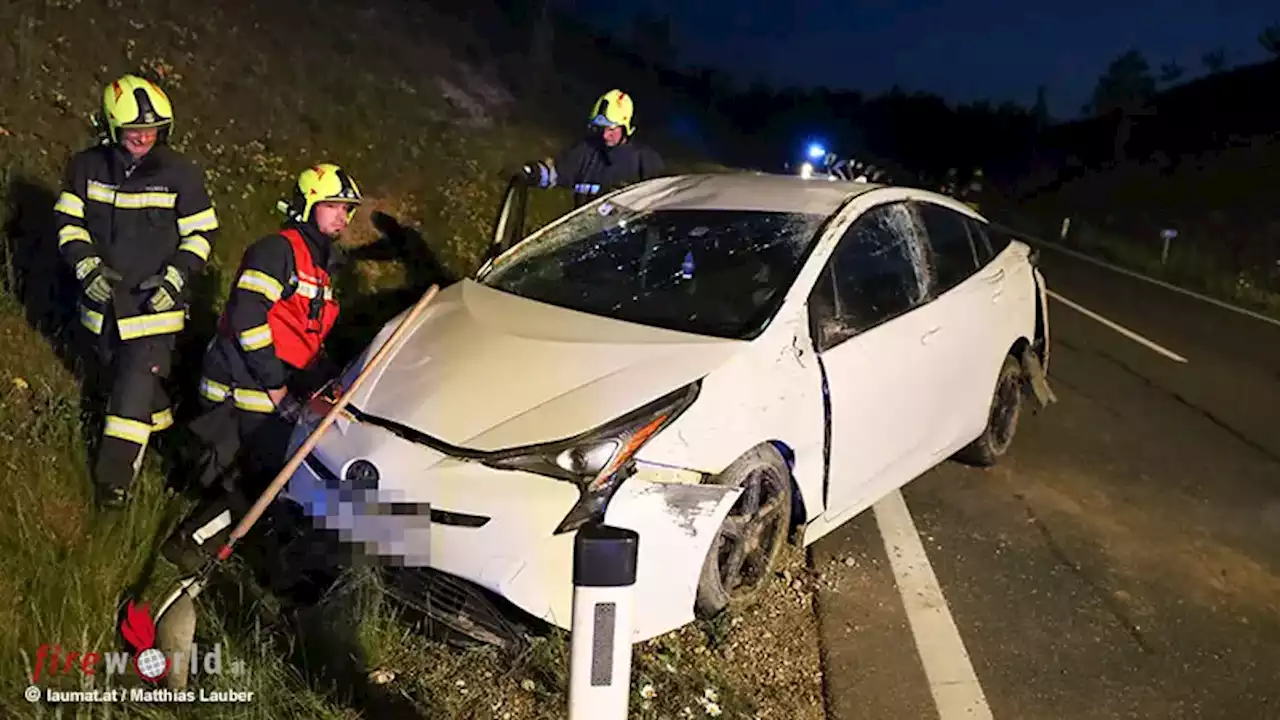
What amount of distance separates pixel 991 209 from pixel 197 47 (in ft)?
109

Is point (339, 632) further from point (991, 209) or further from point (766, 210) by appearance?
point (991, 209)

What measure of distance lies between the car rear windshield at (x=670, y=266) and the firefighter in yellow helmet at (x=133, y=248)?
1278mm

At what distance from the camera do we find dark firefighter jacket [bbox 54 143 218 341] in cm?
457

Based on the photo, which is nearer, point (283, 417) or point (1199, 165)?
point (283, 417)

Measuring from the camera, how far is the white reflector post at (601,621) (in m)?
2.49

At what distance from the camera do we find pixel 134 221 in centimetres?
461

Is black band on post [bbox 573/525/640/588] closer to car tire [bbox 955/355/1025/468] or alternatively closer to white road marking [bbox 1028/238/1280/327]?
car tire [bbox 955/355/1025/468]

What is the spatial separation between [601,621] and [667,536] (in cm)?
100

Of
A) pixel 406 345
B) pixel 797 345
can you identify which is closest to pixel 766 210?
pixel 797 345

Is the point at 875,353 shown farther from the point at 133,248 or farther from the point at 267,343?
the point at 133,248

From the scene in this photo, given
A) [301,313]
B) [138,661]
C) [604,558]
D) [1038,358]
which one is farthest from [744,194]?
[138,661]

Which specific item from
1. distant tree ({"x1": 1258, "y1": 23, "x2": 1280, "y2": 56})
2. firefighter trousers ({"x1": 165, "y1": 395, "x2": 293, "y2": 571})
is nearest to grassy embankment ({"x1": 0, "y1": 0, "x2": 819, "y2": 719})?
firefighter trousers ({"x1": 165, "y1": 395, "x2": 293, "y2": 571})

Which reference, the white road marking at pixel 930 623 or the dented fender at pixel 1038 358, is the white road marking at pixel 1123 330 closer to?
the dented fender at pixel 1038 358

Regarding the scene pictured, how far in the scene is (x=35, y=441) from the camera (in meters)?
4.63
